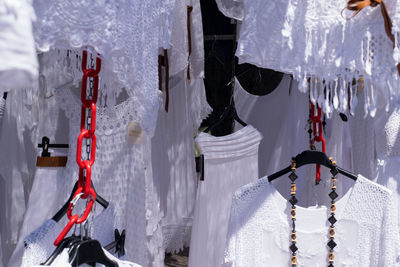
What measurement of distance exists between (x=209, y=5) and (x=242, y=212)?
0.95 metres

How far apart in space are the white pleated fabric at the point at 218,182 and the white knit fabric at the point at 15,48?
94 centimetres

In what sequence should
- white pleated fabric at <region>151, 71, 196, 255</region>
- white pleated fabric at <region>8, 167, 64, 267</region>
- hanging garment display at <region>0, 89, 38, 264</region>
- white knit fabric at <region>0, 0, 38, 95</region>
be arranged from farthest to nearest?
white pleated fabric at <region>151, 71, 196, 255</region>
hanging garment display at <region>0, 89, 38, 264</region>
white pleated fabric at <region>8, 167, 64, 267</region>
white knit fabric at <region>0, 0, 38, 95</region>

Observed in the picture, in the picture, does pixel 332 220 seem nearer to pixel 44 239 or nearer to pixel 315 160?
pixel 315 160

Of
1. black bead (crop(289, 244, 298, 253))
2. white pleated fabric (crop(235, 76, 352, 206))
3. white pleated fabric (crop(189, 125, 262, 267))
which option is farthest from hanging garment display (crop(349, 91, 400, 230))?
black bead (crop(289, 244, 298, 253))

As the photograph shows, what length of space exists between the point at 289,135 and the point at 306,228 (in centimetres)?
55

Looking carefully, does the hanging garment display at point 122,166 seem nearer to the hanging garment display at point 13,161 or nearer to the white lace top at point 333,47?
the hanging garment display at point 13,161

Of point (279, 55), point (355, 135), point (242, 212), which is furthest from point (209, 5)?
point (242, 212)

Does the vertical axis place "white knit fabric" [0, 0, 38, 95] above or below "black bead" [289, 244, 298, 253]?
above

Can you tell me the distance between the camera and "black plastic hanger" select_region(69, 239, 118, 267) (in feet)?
2.10

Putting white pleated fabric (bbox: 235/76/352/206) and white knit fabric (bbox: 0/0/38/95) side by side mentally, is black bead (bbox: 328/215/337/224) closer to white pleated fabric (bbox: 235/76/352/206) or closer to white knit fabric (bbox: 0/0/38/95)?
white pleated fabric (bbox: 235/76/352/206)

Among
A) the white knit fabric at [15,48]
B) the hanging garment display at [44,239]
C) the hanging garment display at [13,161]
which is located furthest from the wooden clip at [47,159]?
the white knit fabric at [15,48]

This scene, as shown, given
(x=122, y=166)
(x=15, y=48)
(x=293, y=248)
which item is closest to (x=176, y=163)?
(x=122, y=166)

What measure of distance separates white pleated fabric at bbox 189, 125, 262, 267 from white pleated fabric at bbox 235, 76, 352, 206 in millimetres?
154

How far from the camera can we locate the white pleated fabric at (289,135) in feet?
4.66
